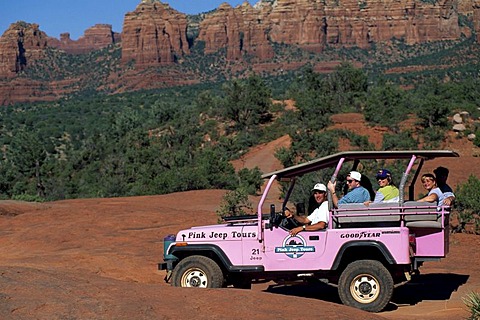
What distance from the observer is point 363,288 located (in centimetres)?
989

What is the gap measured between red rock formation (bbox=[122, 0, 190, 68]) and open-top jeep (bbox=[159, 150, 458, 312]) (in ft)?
407

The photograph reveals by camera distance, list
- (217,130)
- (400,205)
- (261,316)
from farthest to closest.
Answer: (217,130) → (400,205) → (261,316)

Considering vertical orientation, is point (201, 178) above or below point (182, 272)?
above

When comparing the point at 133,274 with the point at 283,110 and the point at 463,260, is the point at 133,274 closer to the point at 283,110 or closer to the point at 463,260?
the point at 463,260

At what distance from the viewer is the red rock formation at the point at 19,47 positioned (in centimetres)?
14450

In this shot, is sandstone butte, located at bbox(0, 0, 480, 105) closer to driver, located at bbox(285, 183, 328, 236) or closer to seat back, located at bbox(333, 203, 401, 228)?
driver, located at bbox(285, 183, 328, 236)

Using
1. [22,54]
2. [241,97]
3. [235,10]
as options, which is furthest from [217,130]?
[22,54]

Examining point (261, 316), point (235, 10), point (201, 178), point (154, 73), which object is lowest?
point (261, 316)

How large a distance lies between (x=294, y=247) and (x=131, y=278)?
4113 mm

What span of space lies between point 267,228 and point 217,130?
4101 centimetres

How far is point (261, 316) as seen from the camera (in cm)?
841

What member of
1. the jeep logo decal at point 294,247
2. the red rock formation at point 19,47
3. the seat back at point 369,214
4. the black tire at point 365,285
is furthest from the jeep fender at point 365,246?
the red rock formation at point 19,47

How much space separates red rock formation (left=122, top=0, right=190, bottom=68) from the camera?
133875mm

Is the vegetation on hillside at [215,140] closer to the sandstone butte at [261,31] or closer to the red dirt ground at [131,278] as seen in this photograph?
the red dirt ground at [131,278]
